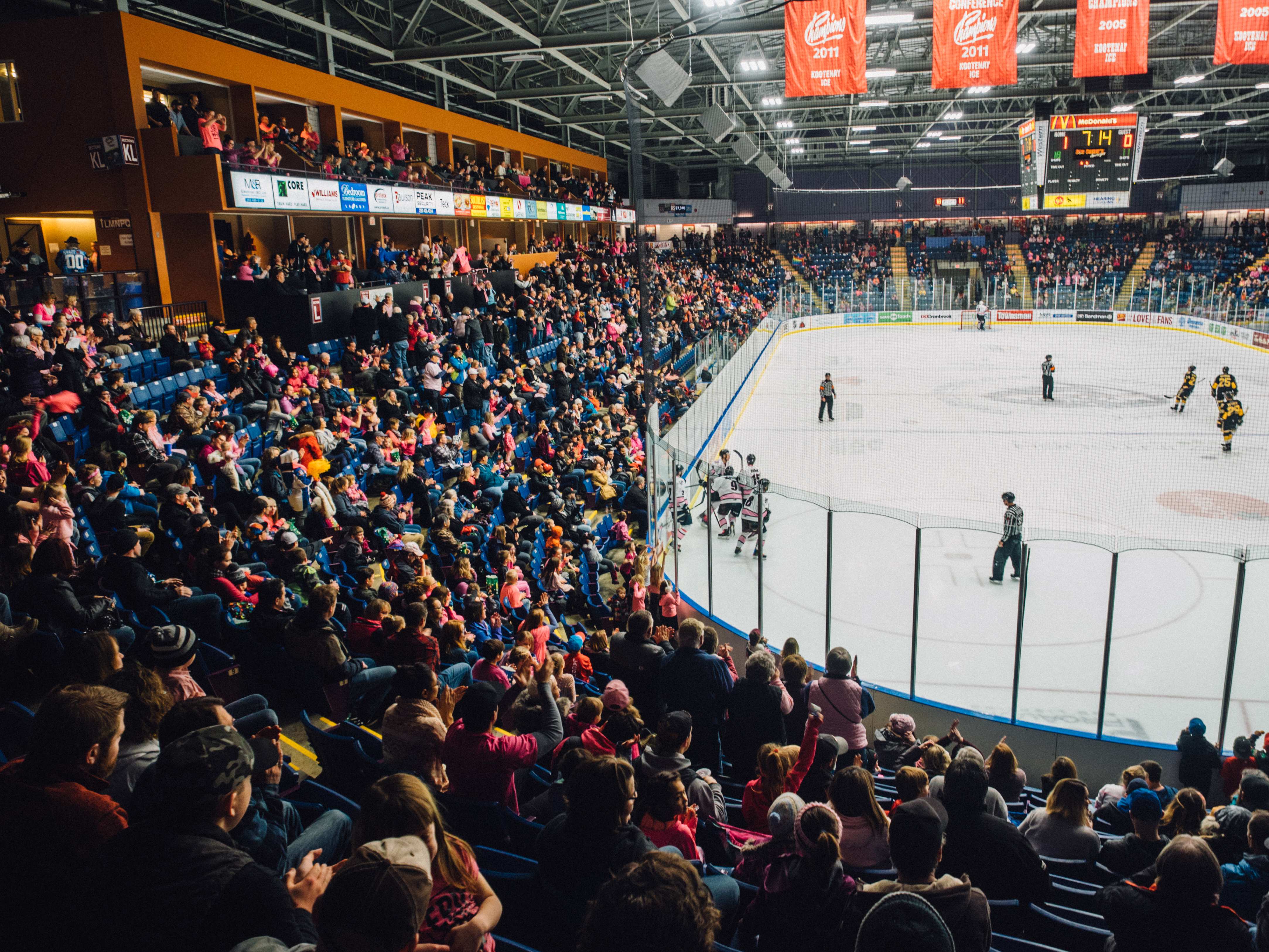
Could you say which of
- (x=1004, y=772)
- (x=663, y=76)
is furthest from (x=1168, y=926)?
(x=663, y=76)

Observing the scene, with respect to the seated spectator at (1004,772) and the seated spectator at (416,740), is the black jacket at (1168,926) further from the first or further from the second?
the seated spectator at (416,740)

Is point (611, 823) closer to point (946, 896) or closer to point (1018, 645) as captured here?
point (946, 896)

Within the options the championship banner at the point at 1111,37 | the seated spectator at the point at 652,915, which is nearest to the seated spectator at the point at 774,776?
the seated spectator at the point at 652,915

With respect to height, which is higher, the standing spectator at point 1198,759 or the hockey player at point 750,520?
the hockey player at point 750,520

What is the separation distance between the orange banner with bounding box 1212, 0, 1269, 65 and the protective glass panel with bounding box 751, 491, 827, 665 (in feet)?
27.2

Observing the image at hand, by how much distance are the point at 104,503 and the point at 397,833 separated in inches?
219

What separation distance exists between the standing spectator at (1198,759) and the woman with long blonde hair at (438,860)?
→ 20.0ft

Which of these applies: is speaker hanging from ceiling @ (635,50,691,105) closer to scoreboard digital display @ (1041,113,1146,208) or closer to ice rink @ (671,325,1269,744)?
ice rink @ (671,325,1269,744)

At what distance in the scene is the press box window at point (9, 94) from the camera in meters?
14.4

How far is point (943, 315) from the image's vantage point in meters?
42.0

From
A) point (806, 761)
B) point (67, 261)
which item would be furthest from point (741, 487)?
point (67, 261)

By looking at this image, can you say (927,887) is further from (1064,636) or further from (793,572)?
(793,572)

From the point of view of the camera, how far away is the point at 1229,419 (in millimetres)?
16312

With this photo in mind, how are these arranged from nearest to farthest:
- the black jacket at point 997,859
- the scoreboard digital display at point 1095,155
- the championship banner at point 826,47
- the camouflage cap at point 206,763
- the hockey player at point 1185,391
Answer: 1. the camouflage cap at point 206,763
2. the black jacket at point 997,859
3. the championship banner at point 826,47
4. the scoreboard digital display at point 1095,155
5. the hockey player at point 1185,391
